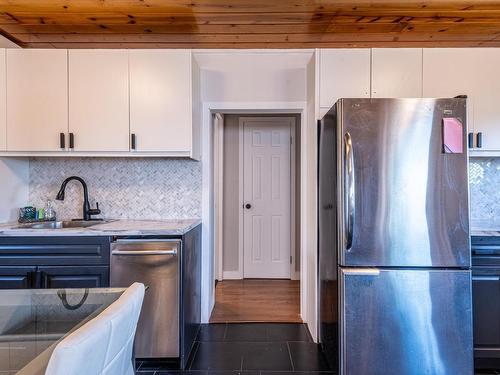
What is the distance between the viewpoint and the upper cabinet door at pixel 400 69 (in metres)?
2.47

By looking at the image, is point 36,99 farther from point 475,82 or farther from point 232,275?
point 475,82

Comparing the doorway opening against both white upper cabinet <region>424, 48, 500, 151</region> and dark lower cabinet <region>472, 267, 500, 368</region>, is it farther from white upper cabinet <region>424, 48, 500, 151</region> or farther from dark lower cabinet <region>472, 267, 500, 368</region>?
dark lower cabinet <region>472, 267, 500, 368</region>

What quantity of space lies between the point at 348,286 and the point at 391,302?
0.26m

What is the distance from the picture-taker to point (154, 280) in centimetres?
207

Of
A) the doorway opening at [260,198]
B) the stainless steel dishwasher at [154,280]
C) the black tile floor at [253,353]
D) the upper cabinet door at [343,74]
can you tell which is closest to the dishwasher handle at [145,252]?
the stainless steel dishwasher at [154,280]

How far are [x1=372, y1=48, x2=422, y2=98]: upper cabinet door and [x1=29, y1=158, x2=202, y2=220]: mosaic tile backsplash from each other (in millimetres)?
1692

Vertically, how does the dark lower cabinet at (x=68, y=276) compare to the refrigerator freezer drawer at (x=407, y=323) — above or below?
above

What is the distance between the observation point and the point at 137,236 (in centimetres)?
212

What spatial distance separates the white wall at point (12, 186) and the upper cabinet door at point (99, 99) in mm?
653

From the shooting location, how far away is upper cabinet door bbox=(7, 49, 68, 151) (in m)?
2.38

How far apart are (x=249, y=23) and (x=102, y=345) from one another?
94.9 inches

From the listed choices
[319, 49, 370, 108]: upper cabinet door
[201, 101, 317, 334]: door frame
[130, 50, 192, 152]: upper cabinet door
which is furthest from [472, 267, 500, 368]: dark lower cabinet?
[130, 50, 192, 152]: upper cabinet door

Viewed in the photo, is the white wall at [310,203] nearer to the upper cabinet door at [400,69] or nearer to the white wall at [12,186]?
the upper cabinet door at [400,69]

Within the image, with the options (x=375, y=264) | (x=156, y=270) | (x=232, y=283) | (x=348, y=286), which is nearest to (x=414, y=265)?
(x=375, y=264)
